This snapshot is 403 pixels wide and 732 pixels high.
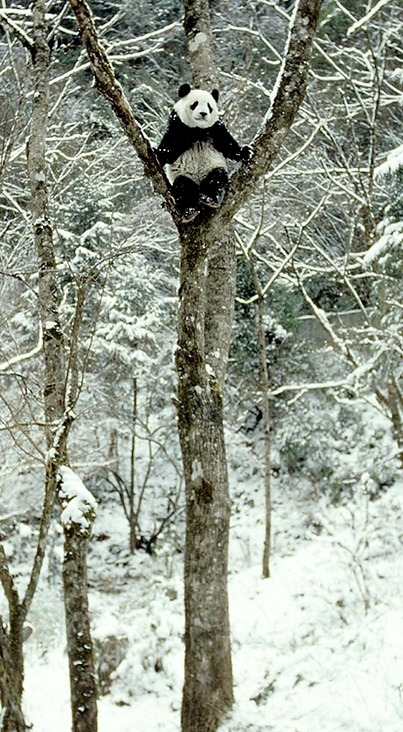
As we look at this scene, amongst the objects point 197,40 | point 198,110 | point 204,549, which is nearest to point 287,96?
point 198,110

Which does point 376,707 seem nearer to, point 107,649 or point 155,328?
point 107,649

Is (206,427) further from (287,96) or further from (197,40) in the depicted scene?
(197,40)

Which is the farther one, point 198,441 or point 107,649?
point 107,649

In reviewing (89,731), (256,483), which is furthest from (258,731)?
(256,483)

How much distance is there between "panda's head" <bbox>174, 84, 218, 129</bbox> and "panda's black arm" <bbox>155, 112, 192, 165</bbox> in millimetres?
45

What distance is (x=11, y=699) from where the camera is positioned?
3094mm

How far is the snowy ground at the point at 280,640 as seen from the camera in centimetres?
423

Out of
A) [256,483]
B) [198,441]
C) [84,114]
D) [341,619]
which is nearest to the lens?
[198,441]

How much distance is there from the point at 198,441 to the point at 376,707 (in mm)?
2057

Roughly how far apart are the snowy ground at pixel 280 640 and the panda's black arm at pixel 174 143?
138 inches

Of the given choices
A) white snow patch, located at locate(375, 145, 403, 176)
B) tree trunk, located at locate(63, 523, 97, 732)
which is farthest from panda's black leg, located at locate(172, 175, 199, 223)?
white snow patch, located at locate(375, 145, 403, 176)

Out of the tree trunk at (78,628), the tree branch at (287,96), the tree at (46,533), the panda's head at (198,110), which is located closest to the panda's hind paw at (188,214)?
the tree branch at (287,96)

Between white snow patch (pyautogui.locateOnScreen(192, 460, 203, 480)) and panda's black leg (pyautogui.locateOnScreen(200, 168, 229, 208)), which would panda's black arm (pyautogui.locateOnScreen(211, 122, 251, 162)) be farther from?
white snow patch (pyautogui.locateOnScreen(192, 460, 203, 480))

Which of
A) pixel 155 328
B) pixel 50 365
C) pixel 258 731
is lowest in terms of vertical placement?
pixel 258 731
